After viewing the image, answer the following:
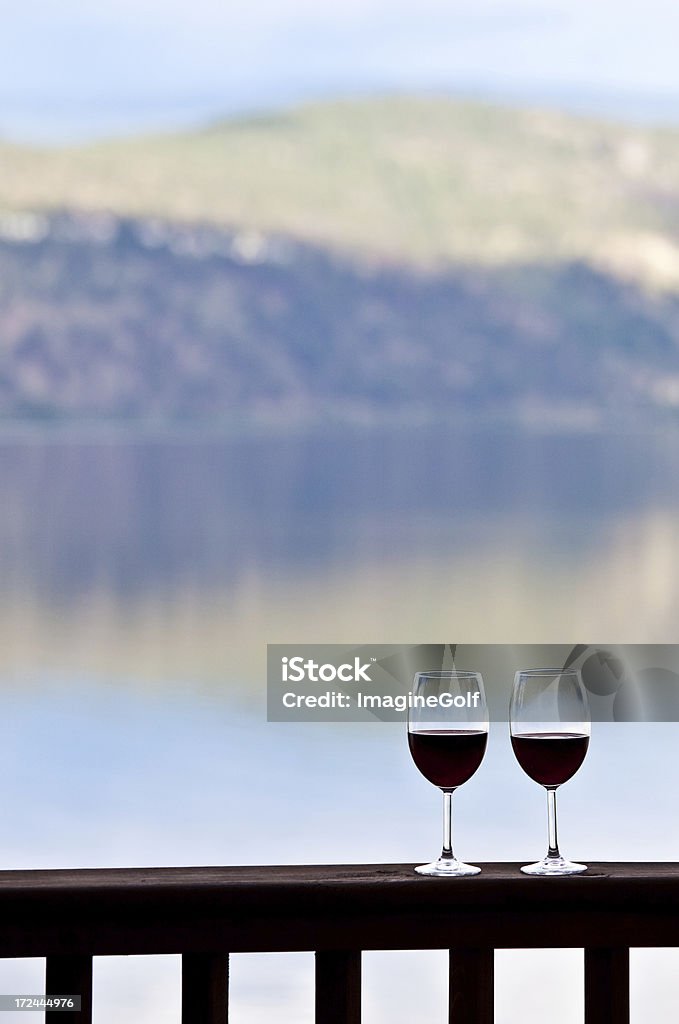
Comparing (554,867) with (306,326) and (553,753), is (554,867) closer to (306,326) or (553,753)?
(553,753)

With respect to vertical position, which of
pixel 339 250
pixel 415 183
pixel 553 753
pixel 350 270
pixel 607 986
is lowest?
pixel 607 986

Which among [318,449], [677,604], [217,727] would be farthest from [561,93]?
[217,727]

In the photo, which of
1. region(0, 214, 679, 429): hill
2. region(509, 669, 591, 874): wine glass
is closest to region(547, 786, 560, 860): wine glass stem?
region(509, 669, 591, 874): wine glass

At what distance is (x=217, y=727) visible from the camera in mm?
6754

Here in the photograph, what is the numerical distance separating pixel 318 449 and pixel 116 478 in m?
11.8

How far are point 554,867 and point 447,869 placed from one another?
49 mm

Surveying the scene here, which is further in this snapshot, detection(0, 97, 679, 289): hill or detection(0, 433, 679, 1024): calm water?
detection(0, 97, 679, 289): hill

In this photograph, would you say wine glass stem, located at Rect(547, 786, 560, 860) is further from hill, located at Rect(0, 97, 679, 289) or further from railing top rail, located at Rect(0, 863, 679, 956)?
hill, located at Rect(0, 97, 679, 289)

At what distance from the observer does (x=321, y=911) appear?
60 cm

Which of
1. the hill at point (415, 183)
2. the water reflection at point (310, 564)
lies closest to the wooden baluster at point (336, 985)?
the water reflection at point (310, 564)

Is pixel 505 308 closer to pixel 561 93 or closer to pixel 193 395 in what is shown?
pixel 561 93

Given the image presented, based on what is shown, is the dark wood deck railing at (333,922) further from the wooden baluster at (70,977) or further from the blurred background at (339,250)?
the blurred background at (339,250)

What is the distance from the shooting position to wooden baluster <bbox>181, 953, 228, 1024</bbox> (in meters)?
0.60

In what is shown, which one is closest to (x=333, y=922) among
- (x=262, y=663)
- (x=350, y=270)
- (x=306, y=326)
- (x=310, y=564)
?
(x=262, y=663)
